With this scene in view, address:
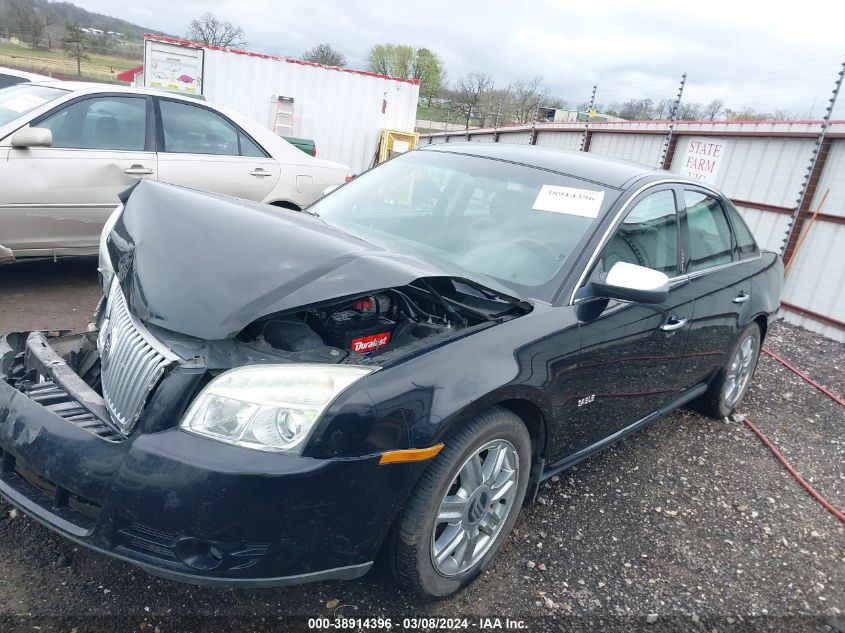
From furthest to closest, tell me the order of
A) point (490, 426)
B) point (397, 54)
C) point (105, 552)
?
point (397, 54), point (490, 426), point (105, 552)

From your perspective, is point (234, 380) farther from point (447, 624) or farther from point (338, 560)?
point (447, 624)

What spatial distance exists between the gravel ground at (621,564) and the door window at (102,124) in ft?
4.52

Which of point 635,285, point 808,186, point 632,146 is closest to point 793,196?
point 808,186

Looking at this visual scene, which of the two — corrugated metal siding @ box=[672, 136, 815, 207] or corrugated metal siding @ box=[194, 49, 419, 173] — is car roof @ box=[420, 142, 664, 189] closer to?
corrugated metal siding @ box=[672, 136, 815, 207]

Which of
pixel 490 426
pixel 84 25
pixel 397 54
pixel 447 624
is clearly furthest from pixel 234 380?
pixel 397 54

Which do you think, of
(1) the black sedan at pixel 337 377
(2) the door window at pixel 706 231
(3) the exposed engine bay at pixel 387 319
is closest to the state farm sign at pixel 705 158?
(2) the door window at pixel 706 231

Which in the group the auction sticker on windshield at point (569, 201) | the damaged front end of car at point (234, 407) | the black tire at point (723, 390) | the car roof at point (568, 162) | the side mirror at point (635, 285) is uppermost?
the car roof at point (568, 162)

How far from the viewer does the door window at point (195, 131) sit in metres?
5.27

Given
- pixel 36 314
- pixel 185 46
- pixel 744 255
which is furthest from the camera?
pixel 185 46

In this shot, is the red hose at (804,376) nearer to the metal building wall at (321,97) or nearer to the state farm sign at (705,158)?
the state farm sign at (705,158)

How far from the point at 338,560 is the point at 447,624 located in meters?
0.58

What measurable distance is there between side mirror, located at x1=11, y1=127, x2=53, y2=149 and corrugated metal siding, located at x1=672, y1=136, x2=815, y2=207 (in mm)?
8390

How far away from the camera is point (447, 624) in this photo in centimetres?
221

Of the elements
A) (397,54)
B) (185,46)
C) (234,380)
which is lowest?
(234,380)
